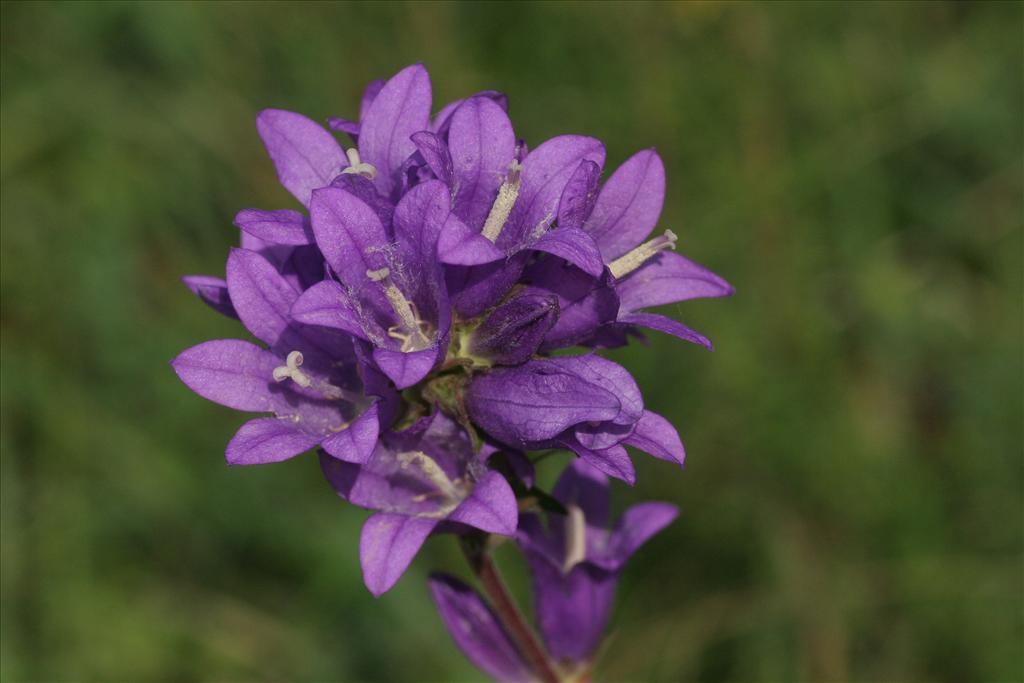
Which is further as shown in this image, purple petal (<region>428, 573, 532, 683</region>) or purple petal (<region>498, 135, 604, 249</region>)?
purple petal (<region>428, 573, 532, 683</region>)

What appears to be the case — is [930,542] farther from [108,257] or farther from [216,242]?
[108,257]

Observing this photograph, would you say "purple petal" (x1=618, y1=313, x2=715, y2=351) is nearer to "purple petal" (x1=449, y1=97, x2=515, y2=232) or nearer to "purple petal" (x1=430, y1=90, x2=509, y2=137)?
"purple petal" (x1=449, y1=97, x2=515, y2=232)

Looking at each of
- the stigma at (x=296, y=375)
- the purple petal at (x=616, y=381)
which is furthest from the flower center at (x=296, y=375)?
the purple petal at (x=616, y=381)

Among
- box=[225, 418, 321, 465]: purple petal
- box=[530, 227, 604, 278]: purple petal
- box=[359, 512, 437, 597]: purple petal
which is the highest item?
box=[530, 227, 604, 278]: purple petal

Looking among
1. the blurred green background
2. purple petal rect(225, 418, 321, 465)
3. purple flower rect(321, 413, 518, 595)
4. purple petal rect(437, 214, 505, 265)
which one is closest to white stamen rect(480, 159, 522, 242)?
purple petal rect(437, 214, 505, 265)

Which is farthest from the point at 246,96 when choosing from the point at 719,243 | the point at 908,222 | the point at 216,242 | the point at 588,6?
the point at 908,222

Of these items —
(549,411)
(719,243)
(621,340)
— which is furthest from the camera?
(719,243)

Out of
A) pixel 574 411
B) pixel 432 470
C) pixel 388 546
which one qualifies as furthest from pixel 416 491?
pixel 574 411
